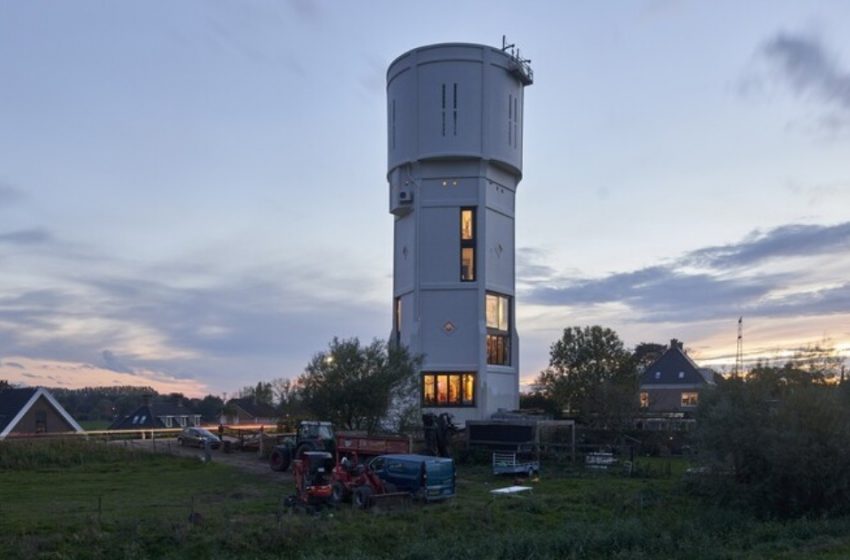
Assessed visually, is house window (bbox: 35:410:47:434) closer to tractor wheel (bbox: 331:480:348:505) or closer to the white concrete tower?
the white concrete tower

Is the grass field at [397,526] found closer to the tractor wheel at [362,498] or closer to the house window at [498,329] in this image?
the tractor wheel at [362,498]

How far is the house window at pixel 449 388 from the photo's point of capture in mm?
58188

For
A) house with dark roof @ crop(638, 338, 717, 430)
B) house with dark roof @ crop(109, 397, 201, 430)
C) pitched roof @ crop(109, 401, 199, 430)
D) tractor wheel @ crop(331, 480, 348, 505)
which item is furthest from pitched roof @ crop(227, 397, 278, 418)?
tractor wheel @ crop(331, 480, 348, 505)

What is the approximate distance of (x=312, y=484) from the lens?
84.4ft

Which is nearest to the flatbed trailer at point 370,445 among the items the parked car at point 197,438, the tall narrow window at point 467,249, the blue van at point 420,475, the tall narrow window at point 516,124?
the blue van at point 420,475

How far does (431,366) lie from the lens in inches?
2307

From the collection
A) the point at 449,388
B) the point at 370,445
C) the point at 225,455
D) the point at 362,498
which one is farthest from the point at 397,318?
the point at 362,498

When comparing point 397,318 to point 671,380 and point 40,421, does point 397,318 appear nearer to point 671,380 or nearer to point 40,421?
point 40,421

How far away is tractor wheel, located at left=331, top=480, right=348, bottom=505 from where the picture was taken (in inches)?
1042

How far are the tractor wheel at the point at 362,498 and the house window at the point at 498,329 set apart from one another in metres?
34.2

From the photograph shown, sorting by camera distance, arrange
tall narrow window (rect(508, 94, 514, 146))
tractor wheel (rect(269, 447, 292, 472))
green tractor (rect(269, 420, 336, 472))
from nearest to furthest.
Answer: green tractor (rect(269, 420, 336, 472)) → tractor wheel (rect(269, 447, 292, 472)) → tall narrow window (rect(508, 94, 514, 146))

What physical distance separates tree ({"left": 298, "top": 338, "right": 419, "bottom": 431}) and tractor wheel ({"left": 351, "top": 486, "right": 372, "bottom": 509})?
18688 millimetres

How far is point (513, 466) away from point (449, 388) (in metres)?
23.1

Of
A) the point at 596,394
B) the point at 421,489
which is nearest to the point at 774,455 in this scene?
the point at 421,489
